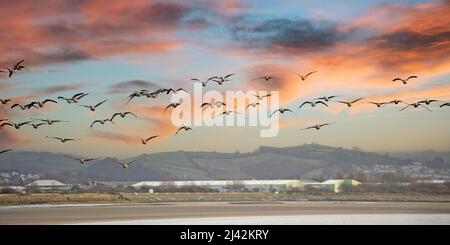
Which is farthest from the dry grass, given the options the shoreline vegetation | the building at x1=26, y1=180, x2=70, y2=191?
the building at x1=26, y1=180, x2=70, y2=191

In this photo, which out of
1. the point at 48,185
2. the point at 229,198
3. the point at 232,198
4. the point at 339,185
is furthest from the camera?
the point at 48,185

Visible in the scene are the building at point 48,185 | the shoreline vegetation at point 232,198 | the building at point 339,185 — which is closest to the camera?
the shoreline vegetation at point 232,198

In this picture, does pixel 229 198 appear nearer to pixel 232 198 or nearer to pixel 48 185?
pixel 232 198

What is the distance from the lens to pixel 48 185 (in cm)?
16075

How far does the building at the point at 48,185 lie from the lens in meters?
153

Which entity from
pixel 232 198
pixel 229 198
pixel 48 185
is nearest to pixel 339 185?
pixel 232 198

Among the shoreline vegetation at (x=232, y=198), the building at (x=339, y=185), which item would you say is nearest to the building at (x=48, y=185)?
the shoreline vegetation at (x=232, y=198)

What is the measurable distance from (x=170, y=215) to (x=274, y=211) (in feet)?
50.6

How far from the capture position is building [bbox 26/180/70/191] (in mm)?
153113

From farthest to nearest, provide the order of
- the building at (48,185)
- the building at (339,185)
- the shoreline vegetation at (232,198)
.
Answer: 1. the building at (48,185)
2. the building at (339,185)
3. the shoreline vegetation at (232,198)

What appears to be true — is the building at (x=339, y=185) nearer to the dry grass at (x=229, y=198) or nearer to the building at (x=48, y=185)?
the dry grass at (x=229, y=198)
